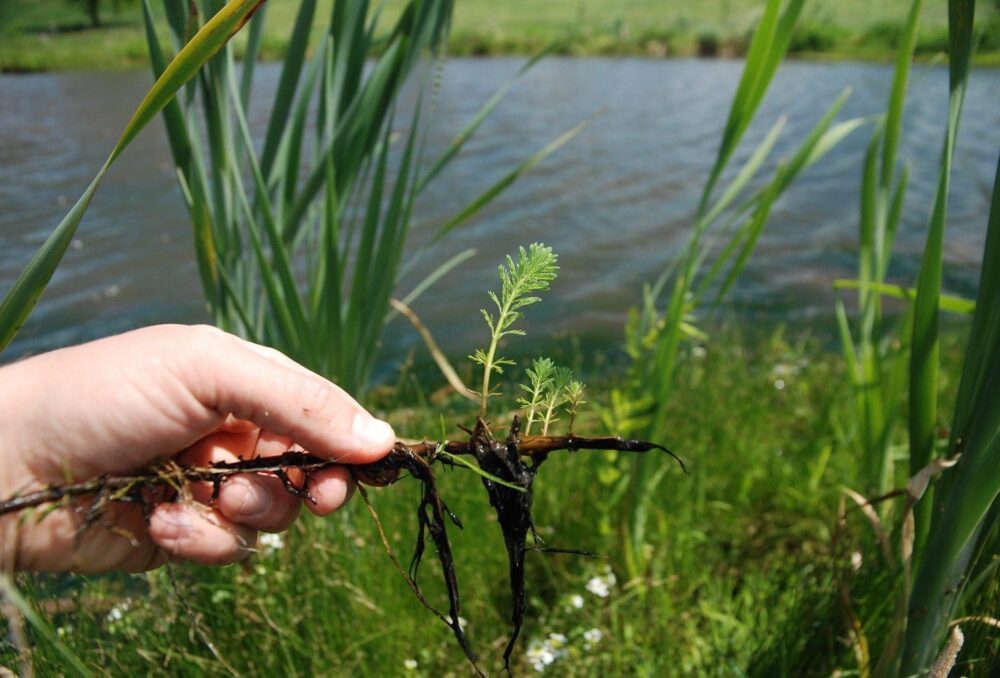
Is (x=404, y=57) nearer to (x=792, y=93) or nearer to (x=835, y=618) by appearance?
(x=835, y=618)

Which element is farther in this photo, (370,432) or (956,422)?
(956,422)

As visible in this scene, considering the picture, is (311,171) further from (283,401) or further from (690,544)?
(690,544)

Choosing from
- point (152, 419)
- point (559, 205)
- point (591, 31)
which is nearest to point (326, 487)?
point (152, 419)

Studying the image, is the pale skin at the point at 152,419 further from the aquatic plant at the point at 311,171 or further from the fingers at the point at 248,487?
the aquatic plant at the point at 311,171

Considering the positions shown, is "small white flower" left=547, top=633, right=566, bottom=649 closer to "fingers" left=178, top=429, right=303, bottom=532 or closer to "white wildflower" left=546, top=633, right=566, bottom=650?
"white wildflower" left=546, top=633, right=566, bottom=650

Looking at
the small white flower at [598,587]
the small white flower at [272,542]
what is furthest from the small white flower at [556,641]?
the small white flower at [272,542]

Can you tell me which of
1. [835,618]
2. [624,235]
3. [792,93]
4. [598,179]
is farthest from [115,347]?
[792,93]

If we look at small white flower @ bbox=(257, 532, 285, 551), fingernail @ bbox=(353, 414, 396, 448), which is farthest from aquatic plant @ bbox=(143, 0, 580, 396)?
fingernail @ bbox=(353, 414, 396, 448)
